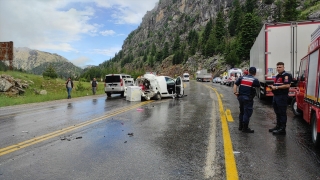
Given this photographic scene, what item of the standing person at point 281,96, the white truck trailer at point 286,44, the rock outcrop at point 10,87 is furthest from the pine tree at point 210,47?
the standing person at point 281,96

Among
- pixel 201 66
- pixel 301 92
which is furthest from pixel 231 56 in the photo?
pixel 301 92

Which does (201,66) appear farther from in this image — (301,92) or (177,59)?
(301,92)

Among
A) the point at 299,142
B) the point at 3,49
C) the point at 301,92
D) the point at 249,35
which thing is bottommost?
the point at 299,142

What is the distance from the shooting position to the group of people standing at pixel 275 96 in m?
6.91

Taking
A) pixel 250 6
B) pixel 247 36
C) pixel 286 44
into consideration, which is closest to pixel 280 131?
pixel 286 44

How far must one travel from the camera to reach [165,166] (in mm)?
4422

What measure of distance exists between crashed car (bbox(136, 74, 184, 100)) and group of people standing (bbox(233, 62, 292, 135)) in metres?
10.4

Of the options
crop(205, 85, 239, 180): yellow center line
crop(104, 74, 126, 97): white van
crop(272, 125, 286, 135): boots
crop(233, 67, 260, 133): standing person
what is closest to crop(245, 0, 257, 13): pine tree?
crop(104, 74, 126, 97): white van

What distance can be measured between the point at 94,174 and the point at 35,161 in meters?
1.37

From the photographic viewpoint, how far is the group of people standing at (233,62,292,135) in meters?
6.91

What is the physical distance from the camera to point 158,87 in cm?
1781

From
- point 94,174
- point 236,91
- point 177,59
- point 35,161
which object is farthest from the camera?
point 177,59

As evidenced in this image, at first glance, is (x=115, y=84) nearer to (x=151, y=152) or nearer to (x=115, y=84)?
(x=115, y=84)

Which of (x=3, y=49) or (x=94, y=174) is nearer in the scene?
(x=94, y=174)
